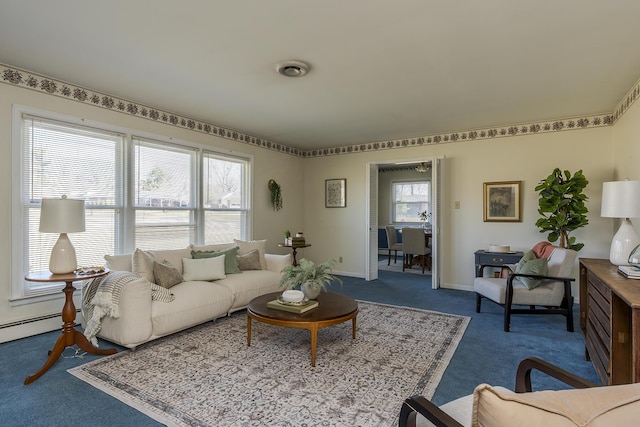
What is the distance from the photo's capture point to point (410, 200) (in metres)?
9.13

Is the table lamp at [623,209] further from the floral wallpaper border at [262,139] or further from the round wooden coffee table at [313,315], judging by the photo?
the round wooden coffee table at [313,315]

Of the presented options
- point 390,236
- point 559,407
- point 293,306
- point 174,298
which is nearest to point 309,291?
point 293,306

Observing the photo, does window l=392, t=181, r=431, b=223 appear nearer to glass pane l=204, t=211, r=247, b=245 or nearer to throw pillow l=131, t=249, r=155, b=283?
glass pane l=204, t=211, r=247, b=245

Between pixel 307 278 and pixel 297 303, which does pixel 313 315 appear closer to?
pixel 297 303

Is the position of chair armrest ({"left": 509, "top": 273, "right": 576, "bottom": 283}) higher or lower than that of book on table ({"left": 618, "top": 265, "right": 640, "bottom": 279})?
lower

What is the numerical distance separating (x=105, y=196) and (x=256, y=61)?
234 centimetres

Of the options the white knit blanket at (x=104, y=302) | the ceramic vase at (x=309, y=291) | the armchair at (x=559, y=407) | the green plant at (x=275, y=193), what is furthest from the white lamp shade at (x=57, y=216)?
the green plant at (x=275, y=193)

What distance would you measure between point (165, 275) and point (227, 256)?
2.86 feet

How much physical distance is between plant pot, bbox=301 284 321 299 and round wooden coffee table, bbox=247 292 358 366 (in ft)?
0.29

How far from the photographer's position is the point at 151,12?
2.19 metres

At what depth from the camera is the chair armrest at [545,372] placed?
1.22 metres

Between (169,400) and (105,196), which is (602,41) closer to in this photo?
(169,400)

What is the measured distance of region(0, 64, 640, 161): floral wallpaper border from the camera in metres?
3.25

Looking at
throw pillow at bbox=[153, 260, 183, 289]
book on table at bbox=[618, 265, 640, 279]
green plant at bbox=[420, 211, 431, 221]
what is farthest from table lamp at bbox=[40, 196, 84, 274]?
green plant at bbox=[420, 211, 431, 221]
